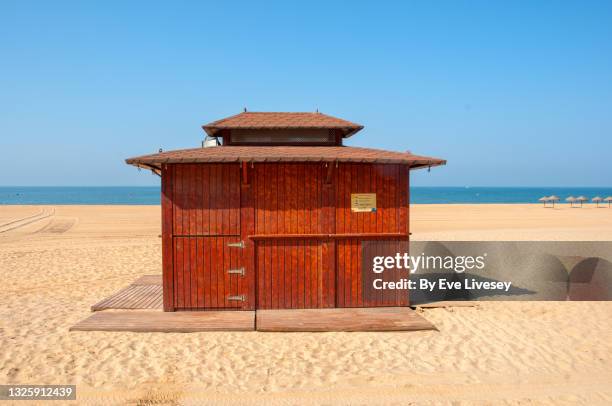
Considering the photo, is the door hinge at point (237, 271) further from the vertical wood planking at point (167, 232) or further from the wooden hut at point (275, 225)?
the vertical wood planking at point (167, 232)

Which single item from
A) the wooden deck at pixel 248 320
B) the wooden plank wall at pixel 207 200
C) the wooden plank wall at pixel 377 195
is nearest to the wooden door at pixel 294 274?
the wooden deck at pixel 248 320

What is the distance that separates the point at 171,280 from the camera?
8312 millimetres

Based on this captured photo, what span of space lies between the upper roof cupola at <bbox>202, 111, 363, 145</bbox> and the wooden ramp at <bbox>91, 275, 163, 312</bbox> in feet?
12.9

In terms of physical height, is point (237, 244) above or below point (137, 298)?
above

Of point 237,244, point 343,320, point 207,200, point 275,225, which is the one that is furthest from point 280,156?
point 343,320

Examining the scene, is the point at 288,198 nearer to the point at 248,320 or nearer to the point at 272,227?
the point at 272,227

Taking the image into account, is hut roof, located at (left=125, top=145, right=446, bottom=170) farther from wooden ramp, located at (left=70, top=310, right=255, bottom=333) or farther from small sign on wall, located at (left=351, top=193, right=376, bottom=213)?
wooden ramp, located at (left=70, top=310, right=255, bottom=333)

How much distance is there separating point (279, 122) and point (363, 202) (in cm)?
294

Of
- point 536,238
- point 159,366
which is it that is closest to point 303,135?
point 159,366

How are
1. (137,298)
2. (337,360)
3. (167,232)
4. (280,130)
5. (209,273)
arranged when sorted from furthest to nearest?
(280,130), (137,298), (209,273), (167,232), (337,360)

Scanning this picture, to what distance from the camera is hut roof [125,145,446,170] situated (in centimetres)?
765

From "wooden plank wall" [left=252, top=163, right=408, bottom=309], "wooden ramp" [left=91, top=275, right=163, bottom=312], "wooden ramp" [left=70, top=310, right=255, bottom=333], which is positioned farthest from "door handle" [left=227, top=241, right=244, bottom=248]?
"wooden ramp" [left=91, top=275, right=163, bottom=312]

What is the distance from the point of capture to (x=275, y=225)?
844cm

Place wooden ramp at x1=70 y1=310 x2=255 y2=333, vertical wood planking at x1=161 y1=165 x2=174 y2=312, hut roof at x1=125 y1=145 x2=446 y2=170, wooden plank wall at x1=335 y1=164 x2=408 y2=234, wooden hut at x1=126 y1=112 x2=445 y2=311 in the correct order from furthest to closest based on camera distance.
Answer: wooden plank wall at x1=335 y1=164 x2=408 y2=234, wooden hut at x1=126 y1=112 x2=445 y2=311, vertical wood planking at x1=161 y1=165 x2=174 y2=312, hut roof at x1=125 y1=145 x2=446 y2=170, wooden ramp at x1=70 y1=310 x2=255 y2=333
